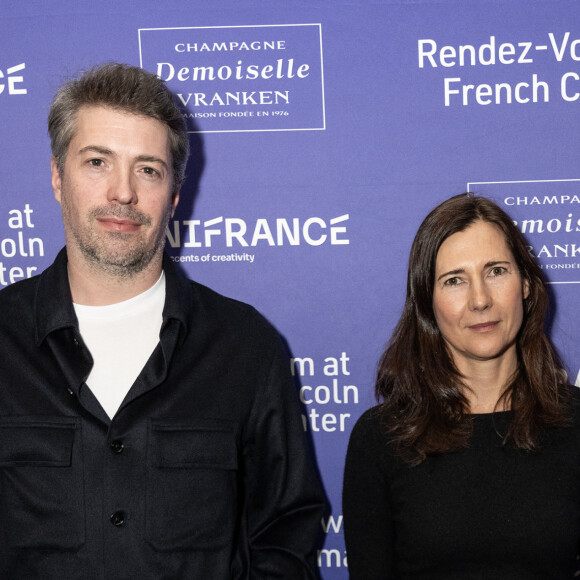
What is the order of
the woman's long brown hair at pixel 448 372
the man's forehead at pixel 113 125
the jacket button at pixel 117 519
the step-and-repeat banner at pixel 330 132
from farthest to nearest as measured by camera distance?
the step-and-repeat banner at pixel 330 132 → the woman's long brown hair at pixel 448 372 → the man's forehead at pixel 113 125 → the jacket button at pixel 117 519

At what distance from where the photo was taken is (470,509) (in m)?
1.87

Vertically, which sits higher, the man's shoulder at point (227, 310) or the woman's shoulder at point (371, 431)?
the man's shoulder at point (227, 310)

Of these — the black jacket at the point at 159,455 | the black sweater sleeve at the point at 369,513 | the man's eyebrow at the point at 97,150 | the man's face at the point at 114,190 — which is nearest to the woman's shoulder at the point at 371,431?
the black sweater sleeve at the point at 369,513

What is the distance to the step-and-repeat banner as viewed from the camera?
2312 mm

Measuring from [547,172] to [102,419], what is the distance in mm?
1556

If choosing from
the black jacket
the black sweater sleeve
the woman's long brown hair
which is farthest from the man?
the woman's long brown hair

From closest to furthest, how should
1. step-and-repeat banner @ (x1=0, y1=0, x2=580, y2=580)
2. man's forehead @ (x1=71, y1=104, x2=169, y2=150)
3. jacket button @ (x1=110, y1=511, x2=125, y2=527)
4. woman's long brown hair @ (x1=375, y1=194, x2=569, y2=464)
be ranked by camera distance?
jacket button @ (x1=110, y1=511, x2=125, y2=527), man's forehead @ (x1=71, y1=104, x2=169, y2=150), woman's long brown hair @ (x1=375, y1=194, x2=569, y2=464), step-and-repeat banner @ (x1=0, y1=0, x2=580, y2=580)

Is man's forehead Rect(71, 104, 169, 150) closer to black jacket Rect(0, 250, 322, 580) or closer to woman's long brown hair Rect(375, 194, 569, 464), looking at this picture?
black jacket Rect(0, 250, 322, 580)

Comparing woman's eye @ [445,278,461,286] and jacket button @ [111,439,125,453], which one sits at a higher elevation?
woman's eye @ [445,278,461,286]

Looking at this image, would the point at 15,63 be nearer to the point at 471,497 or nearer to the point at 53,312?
the point at 53,312

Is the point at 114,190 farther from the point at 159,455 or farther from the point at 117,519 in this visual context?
the point at 117,519

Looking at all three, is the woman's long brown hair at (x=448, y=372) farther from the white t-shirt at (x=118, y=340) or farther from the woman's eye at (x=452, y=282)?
the white t-shirt at (x=118, y=340)

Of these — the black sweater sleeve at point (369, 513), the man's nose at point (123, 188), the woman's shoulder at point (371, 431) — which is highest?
the man's nose at point (123, 188)

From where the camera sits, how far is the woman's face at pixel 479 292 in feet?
6.27
